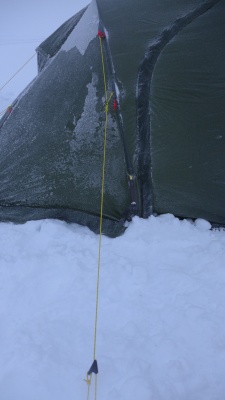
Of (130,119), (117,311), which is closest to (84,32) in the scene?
(130,119)

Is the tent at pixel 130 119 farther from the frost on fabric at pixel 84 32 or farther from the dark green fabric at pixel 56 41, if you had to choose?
the dark green fabric at pixel 56 41

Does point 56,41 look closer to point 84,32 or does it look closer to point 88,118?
point 84,32

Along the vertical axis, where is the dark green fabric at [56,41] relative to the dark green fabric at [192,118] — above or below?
above

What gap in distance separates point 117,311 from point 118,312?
0.04ft

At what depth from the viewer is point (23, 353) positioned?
2432 mm

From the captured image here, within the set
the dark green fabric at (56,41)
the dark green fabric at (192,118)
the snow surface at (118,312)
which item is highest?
the dark green fabric at (56,41)

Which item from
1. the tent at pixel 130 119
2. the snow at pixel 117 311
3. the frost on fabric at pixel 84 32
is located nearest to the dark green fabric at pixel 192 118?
the tent at pixel 130 119

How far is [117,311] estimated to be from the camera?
2.72m

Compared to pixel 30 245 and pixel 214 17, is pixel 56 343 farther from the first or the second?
pixel 214 17

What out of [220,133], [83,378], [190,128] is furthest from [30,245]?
[220,133]

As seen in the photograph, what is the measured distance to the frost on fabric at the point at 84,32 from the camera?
3.59 meters

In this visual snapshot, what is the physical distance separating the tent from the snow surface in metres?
0.37

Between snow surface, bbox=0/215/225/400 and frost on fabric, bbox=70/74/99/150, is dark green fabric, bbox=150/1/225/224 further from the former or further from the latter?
frost on fabric, bbox=70/74/99/150

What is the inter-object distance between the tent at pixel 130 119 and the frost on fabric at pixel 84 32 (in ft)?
0.06
